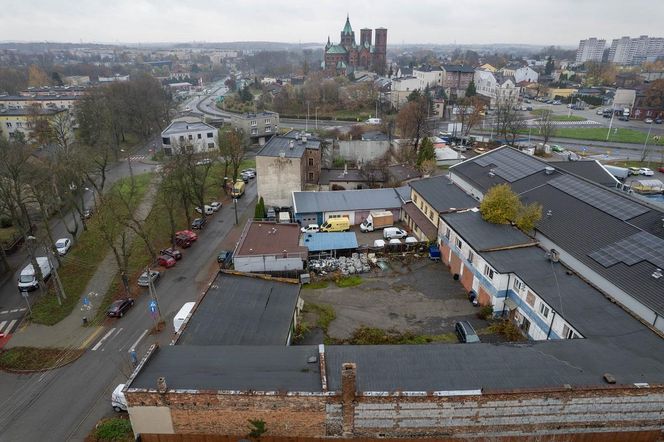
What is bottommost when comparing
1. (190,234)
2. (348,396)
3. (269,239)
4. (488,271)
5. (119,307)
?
(119,307)

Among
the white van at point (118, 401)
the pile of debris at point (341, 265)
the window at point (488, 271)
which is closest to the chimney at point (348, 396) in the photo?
the white van at point (118, 401)

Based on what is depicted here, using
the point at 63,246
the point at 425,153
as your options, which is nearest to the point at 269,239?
the point at 63,246

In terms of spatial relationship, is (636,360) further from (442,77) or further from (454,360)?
(442,77)

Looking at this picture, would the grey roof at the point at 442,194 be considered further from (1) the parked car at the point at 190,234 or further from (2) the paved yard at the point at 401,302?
(1) the parked car at the point at 190,234

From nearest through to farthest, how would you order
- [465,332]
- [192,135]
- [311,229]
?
[465,332]
[311,229]
[192,135]

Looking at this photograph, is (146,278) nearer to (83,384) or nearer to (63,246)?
(83,384)

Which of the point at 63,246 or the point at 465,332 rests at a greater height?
the point at 465,332

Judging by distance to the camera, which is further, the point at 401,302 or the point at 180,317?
the point at 401,302
